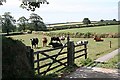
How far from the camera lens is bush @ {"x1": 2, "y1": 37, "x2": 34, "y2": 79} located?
26.2 feet

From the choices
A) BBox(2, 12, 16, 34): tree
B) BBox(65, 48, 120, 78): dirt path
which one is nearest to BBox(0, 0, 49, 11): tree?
BBox(65, 48, 120, 78): dirt path

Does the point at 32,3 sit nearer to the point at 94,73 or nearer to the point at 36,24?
the point at 94,73

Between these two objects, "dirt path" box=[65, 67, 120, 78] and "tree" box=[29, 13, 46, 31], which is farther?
"tree" box=[29, 13, 46, 31]

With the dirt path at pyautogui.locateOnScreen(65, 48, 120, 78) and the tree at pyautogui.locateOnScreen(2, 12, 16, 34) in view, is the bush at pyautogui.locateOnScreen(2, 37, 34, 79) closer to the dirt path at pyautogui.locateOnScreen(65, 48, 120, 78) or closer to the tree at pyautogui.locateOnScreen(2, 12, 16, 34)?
the dirt path at pyautogui.locateOnScreen(65, 48, 120, 78)

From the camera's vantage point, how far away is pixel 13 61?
27.0ft

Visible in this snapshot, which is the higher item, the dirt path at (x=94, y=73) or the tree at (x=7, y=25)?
the tree at (x=7, y=25)

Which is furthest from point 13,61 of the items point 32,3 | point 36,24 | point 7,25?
point 36,24

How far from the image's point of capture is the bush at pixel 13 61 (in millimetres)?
7992

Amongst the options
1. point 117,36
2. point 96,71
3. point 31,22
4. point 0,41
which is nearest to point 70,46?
point 96,71

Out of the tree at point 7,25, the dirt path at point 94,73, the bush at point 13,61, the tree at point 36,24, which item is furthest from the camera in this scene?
the tree at point 36,24

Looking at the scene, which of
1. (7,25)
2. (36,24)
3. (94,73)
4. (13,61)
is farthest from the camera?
(36,24)

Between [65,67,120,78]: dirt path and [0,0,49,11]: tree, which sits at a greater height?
[0,0,49,11]: tree

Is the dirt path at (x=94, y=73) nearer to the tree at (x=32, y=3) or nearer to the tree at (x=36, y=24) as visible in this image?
the tree at (x=32, y=3)

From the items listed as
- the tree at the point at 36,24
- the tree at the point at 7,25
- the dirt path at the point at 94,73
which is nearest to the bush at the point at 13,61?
the dirt path at the point at 94,73
